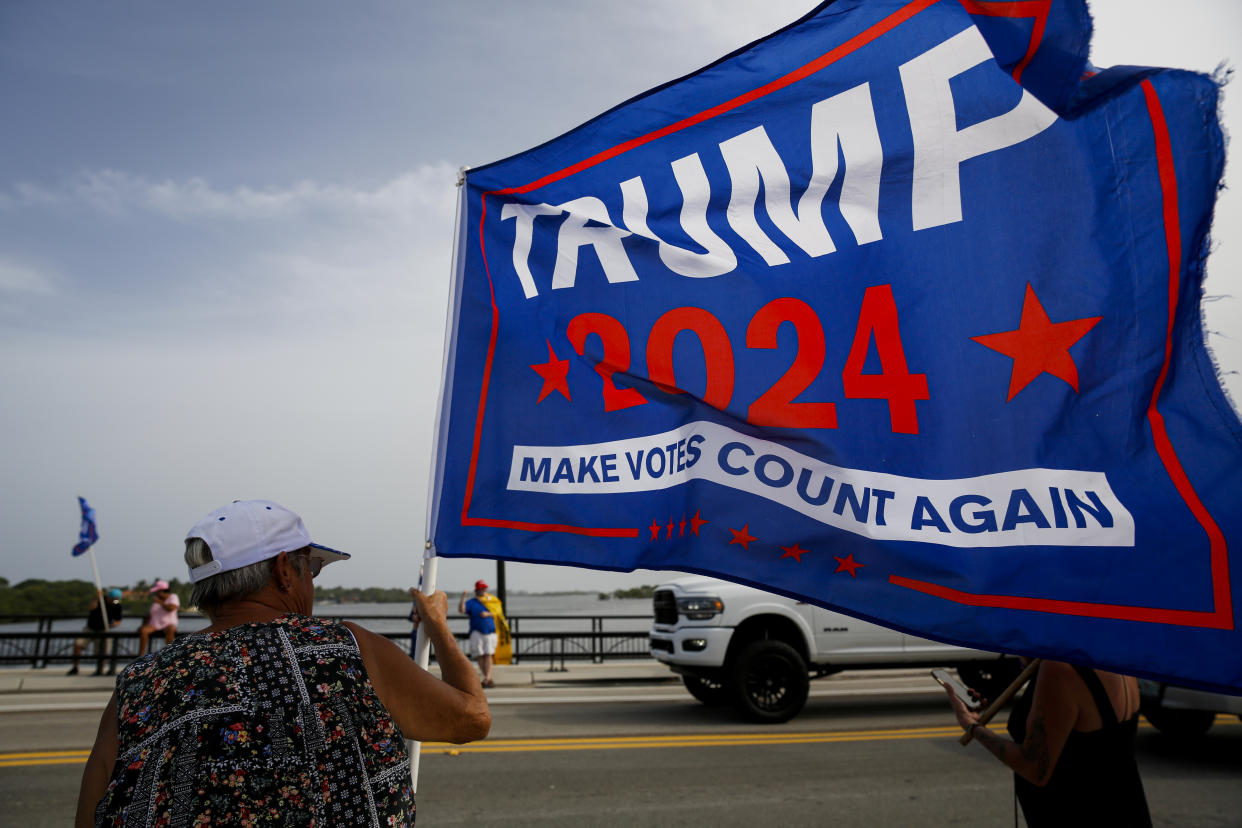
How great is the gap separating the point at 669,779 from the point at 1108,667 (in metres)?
6.03

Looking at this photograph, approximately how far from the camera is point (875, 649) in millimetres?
11352

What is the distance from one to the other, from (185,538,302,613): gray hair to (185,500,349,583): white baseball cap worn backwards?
2 cm

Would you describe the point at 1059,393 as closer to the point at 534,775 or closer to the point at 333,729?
the point at 333,729

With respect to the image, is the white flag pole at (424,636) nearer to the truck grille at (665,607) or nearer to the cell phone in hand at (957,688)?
the cell phone in hand at (957,688)

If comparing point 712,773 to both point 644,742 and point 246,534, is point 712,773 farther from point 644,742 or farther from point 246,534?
point 246,534

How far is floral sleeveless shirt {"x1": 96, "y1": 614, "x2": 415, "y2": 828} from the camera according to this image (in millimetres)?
1654

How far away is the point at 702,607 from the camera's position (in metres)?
10.9

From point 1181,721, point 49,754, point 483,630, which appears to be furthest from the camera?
point 483,630

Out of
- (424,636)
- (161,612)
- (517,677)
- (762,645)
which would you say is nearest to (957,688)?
(424,636)

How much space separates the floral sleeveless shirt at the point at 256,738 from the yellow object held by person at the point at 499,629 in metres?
12.8

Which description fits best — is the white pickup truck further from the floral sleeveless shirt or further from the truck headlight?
the floral sleeveless shirt

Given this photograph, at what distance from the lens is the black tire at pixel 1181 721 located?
8961 millimetres

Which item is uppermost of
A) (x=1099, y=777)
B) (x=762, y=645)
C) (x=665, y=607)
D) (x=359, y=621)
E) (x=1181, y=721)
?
(x=1099, y=777)

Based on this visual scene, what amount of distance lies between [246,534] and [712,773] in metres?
6.77
